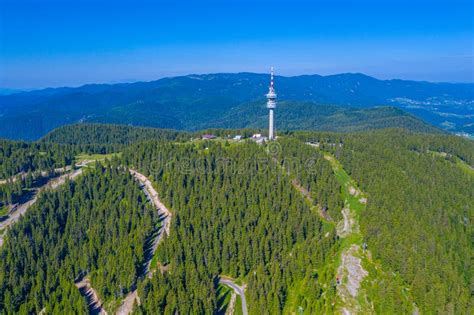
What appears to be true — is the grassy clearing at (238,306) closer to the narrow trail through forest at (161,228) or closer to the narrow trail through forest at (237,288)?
the narrow trail through forest at (237,288)

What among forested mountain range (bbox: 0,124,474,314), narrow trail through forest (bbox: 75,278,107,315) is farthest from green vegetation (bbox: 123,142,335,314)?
narrow trail through forest (bbox: 75,278,107,315)

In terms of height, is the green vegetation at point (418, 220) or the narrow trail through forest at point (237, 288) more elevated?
the green vegetation at point (418, 220)

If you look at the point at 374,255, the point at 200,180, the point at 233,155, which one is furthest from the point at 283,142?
the point at 374,255

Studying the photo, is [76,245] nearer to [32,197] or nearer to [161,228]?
[161,228]

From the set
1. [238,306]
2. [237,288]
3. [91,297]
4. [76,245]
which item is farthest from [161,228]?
[238,306]

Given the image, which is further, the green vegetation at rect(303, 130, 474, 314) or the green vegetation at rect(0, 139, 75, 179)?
the green vegetation at rect(0, 139, 75, 179)

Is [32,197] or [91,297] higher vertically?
[32,197]

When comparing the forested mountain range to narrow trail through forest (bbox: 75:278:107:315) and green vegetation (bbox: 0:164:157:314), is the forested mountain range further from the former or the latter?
narrow trail through forest (bbox: 75:278:107:315)

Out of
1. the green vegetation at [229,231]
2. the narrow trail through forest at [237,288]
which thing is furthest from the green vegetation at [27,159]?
the narrow trail through forest at [237,288]
